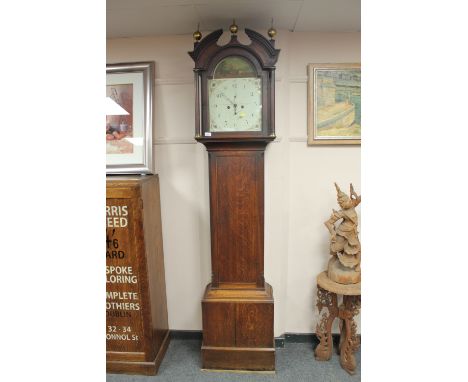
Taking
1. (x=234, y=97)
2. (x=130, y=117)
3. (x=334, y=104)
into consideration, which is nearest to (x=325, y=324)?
(x=334, y=104)

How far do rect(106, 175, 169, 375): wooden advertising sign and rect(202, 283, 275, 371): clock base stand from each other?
38cm

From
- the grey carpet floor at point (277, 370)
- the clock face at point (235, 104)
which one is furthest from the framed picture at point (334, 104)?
the grey carpet floor at point (277, 370)

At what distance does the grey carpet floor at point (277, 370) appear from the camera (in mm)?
1955

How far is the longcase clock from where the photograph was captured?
1802 mm

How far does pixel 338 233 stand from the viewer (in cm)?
200

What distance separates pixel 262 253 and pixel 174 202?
765 mm

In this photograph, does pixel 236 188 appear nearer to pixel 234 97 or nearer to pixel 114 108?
pixel 234 97

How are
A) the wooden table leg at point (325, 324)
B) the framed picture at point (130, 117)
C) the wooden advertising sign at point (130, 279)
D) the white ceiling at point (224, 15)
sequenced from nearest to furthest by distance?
the white ceiling at point (224, 15), the wooden advertising sign at point (130, 279), the wooden table leg at point (325, 324), the framed picture at point (130, 117)

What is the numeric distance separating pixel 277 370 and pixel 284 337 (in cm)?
29

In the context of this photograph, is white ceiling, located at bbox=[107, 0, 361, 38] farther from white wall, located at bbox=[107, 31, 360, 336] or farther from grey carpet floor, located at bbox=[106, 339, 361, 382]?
grey carpet floor, located at bbox=[106, 339, 361, 382]

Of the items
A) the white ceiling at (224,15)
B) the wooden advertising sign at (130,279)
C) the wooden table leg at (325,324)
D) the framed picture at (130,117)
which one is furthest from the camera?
the framed picture at (130,117)

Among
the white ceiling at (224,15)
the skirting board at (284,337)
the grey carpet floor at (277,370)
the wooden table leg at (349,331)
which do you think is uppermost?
the white ceiling at (224,15)

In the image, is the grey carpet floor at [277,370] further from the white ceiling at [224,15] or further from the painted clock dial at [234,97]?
the white ceiling at [224,15]

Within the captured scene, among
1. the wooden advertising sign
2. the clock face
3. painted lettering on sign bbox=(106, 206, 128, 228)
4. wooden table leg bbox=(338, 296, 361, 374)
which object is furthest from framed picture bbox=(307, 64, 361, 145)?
painted lettering on sign bbox=(106, 206, 128, 228)
